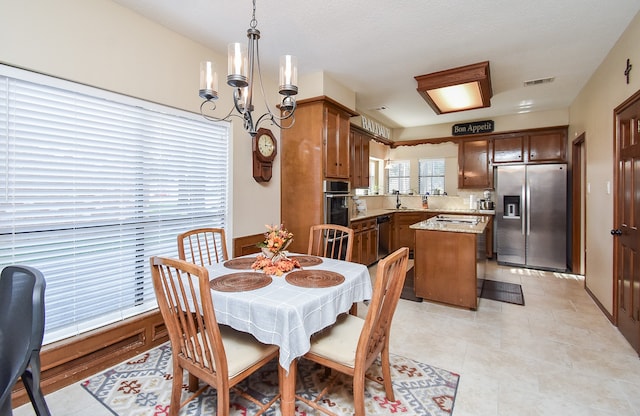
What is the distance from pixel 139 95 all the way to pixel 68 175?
820 millimetres

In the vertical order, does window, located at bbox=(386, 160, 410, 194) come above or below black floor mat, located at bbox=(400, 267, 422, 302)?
above

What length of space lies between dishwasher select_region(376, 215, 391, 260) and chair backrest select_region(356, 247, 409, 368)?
370 centimetres

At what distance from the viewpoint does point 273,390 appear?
6.49 feet

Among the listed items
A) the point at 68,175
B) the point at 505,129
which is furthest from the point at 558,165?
the point at 68,175

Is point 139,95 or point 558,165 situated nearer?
point 139,95

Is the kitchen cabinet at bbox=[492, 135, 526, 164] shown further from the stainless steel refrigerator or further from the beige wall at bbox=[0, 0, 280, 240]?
the beige wall at bbox=[0, 0, 280, 240]

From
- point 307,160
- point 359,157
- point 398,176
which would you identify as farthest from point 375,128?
point 307,160

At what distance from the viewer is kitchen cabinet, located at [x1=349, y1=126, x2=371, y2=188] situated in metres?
5.03

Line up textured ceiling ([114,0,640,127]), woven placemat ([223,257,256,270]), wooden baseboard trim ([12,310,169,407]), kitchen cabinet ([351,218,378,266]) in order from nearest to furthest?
wooden baseboard trim ([12,310,169,407]) < woven placemat ([223,257,256,270]) < textured ceiling ([114,0,640,127]) < kitchen cabinet ([351,218,378,266])

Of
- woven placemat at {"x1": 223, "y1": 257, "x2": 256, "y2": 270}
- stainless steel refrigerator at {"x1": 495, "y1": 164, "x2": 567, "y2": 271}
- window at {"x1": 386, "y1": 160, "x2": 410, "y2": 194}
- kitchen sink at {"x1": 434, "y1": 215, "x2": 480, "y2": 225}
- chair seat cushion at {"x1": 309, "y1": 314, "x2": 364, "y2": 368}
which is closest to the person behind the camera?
chair seat cushion at {"x1": 309, "y1": 314, "x2": 364, "y2": 368}

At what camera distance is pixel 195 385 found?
6.36 ft

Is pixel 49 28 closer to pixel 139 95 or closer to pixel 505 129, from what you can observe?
pixel 139 95

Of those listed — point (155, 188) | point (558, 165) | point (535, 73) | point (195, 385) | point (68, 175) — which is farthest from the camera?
point (558, 165)

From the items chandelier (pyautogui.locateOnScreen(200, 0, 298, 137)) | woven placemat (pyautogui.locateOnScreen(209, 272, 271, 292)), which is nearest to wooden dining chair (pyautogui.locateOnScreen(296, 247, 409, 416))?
woven placemat (pyautogui.locateOnScreen(209, 272, 271, 292))
